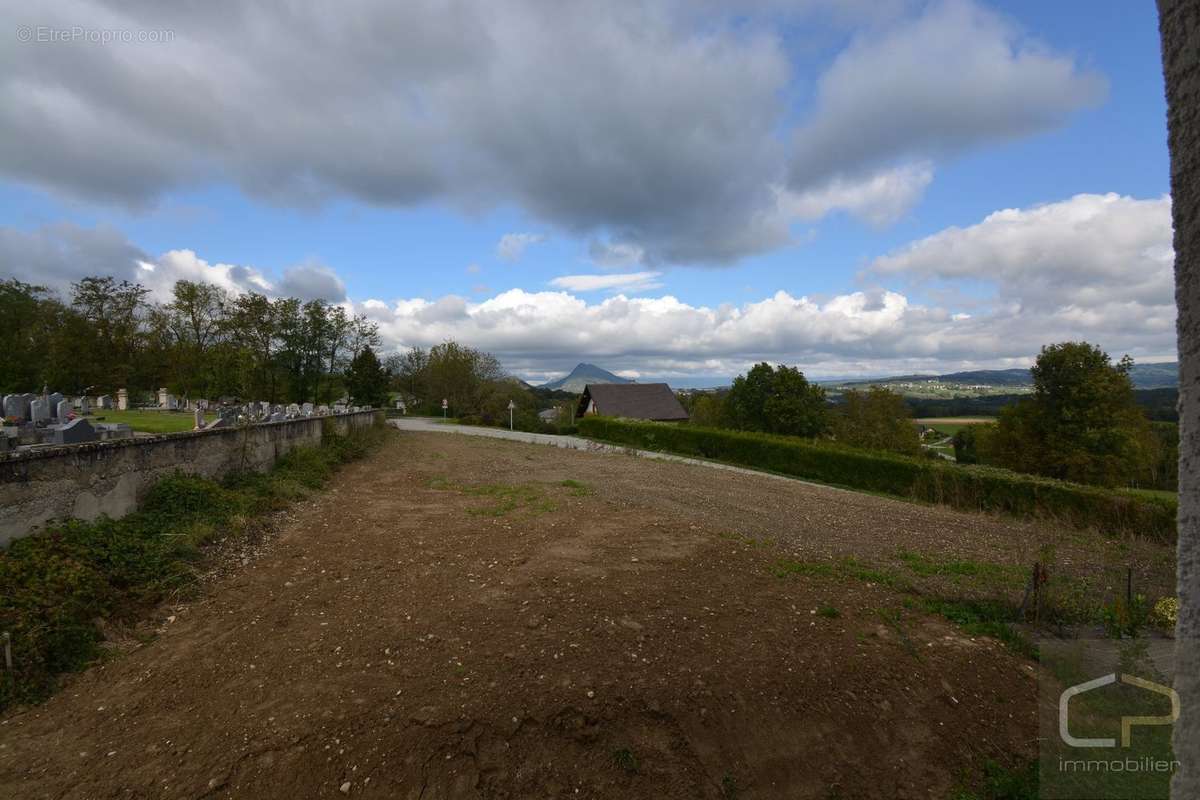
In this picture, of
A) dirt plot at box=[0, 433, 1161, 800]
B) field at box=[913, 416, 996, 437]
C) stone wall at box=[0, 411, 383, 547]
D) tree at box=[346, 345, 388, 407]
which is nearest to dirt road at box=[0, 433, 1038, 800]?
dirt plot at box=[0, 433, 1161, 800]

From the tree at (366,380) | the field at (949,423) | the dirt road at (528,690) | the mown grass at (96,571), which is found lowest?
the field at (949,423)

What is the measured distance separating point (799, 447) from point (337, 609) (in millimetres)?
18450

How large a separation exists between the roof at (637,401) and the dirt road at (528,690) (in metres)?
36.9

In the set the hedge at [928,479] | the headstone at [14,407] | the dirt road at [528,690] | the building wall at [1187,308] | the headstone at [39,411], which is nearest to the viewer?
the building wall at [1187,308]

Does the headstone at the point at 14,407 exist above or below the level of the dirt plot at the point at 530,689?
above

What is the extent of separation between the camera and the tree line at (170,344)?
25.6 m

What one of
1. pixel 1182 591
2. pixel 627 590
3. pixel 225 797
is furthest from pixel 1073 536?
pixel 225 797

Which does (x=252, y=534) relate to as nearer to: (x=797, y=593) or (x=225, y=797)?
(x=225, y=797)

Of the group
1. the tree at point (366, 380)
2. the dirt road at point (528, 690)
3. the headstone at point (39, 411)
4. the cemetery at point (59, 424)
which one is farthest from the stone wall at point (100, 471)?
the tree at point (366, 380)

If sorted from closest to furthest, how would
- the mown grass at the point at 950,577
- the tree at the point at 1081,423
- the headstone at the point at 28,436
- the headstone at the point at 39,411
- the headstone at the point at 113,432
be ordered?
the mown grass at the point at 950,577 → the headstone at the point at 28,436 → the headstone at the point at 113,432 → the headstone at the point at 39,411 → the tree at the point at 1081,423

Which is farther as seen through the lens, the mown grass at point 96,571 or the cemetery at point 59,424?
the cemetery at point 59,424

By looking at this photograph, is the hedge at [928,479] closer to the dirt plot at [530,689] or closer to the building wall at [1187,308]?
the dirt plot at [530,689]

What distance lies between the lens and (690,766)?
3162mm

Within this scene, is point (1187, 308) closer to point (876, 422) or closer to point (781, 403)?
point (781, 403)
